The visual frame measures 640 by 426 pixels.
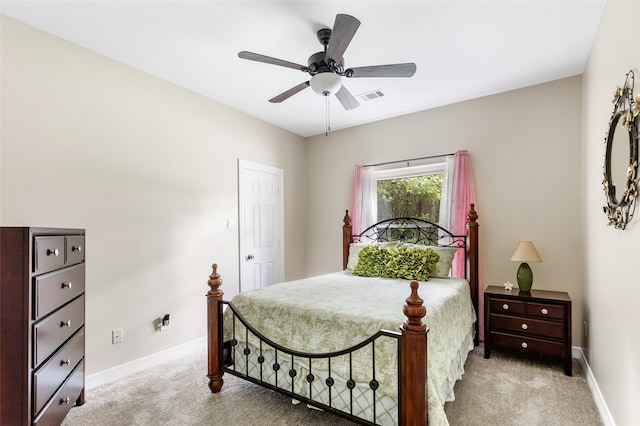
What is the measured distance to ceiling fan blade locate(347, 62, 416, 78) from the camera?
2.25 metres

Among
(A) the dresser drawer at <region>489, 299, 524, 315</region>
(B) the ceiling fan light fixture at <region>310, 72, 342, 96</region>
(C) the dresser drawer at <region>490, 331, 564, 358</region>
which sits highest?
(B) the ceiling fan light fixture at <region>310, 72, 342, 96</region>

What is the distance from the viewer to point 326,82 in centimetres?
230

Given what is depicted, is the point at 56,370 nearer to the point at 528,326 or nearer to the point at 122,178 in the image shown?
the point at 122,178

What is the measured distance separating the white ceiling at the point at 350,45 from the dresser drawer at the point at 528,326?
7.73ft

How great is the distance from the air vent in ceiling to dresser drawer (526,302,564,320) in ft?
8.51

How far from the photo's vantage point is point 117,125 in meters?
2.88

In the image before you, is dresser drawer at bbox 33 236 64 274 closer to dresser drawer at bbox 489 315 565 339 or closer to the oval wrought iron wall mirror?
the oval wrought iron wall mirror

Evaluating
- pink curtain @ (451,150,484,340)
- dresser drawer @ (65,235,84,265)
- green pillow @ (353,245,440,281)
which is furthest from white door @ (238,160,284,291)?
pink curtain @ (451,150,484,340)

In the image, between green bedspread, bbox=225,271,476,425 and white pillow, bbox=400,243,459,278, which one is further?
white pillow, bbox=400,243,459,278

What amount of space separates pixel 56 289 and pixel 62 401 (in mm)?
700

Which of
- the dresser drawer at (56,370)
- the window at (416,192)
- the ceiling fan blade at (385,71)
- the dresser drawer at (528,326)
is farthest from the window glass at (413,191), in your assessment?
the dresser drawer at (56,370)

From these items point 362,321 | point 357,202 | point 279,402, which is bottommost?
point 279,402

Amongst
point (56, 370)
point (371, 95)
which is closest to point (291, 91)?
point (371, 95)

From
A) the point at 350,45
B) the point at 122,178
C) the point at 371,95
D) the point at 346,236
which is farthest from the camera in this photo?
the point at 346,236
